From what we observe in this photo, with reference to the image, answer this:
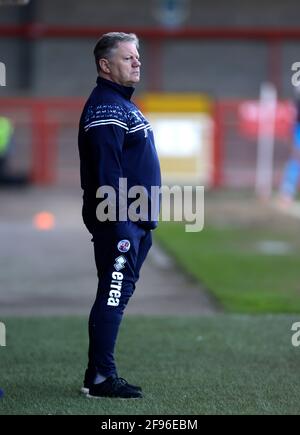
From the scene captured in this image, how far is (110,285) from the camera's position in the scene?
6520mm

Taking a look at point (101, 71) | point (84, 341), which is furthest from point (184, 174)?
point (101, 71)

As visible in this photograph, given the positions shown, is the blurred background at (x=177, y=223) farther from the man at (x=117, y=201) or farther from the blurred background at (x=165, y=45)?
the man at (x=117, y=201)

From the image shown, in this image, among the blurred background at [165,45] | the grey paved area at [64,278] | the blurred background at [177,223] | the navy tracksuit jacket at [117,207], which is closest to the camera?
the navy tracksuit jacket at [117,207]

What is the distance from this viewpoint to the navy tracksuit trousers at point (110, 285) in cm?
650

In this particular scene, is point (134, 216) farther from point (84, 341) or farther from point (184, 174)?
point (184, 174)

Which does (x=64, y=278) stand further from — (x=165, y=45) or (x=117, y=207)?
(x=165, y=45)

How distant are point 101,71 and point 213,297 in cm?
465

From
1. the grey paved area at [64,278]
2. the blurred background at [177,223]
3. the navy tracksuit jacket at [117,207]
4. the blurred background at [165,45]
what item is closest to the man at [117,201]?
the navy tracksuit jacket at [117,207]

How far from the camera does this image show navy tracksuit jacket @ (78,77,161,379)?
6.46 m

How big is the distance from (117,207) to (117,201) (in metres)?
0.05

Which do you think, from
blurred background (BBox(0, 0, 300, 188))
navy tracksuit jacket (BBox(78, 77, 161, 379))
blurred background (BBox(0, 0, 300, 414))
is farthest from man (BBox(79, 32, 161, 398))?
blurred background (BBox(0, 0, 300, 188))

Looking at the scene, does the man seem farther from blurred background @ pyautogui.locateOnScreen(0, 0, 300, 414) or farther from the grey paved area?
the grey paved area

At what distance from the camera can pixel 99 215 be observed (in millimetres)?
6520

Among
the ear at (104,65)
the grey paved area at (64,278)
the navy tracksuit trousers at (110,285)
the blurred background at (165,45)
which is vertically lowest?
the grey paved area at (64,278)
